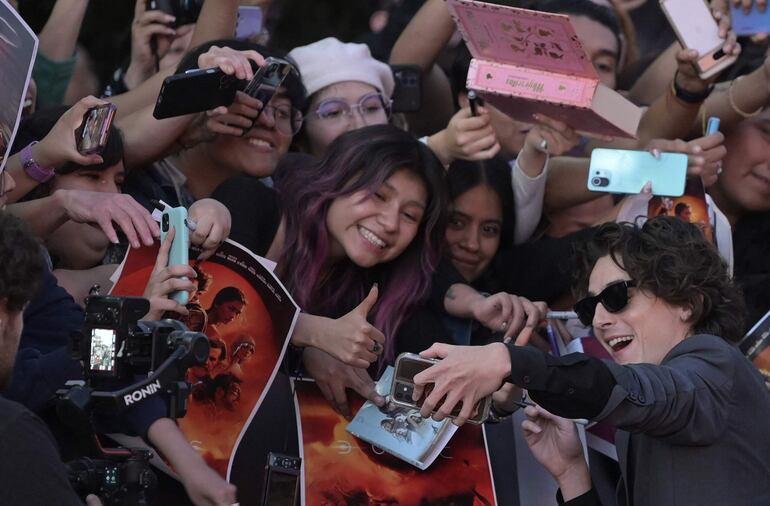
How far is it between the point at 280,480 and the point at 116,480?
91cm

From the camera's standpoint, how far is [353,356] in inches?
165

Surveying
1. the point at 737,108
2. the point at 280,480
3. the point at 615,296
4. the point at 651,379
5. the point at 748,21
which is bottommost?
the point at 737,108

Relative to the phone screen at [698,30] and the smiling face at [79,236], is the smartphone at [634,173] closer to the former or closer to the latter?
the phone screen at [698,30]

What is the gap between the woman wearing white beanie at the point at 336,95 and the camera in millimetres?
5312

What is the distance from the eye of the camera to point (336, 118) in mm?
5328

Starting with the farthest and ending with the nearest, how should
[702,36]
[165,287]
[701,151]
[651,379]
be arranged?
1. [702,36]
2. [701,151]
3. [165,287]
4. [651,379]

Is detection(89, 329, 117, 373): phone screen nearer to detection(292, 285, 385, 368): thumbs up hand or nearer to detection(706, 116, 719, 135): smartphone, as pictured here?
detection(292, 285, 385, 368): thumbs up hand

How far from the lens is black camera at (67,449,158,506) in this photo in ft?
10.9

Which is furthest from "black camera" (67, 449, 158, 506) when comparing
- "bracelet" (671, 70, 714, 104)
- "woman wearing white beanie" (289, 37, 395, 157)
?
"bracelet" (671, 70, 714, 104)

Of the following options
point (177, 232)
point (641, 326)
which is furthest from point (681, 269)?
point (177, 232)

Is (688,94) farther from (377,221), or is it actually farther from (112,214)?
(112,214)

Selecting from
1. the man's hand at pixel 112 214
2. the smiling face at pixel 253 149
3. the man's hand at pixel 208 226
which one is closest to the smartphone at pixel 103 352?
the man's hand at pixel 112 214

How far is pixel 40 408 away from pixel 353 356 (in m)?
0.94

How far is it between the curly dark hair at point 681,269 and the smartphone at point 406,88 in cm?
150
